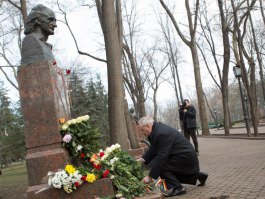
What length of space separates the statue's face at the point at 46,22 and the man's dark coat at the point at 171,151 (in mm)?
2939

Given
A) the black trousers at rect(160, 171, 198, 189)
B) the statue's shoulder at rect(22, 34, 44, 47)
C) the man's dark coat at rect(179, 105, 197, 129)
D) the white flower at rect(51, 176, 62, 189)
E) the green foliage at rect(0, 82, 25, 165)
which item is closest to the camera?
the white flower at rect(51, 176, 62, 189)

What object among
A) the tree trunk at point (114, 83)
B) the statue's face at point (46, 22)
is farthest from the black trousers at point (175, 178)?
the tree trunk at point (114, 83)

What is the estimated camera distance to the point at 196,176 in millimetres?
6195

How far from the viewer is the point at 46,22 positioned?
22.8 feet

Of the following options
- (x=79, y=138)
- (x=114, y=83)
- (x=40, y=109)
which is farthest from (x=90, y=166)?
(x=114, y=83)

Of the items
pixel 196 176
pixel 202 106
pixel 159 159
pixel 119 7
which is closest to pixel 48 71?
pixel 159 159

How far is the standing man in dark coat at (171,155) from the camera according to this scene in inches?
226

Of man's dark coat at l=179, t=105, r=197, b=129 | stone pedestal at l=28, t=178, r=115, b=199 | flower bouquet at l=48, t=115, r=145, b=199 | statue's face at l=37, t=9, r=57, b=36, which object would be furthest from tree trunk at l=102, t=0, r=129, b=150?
stone pedestal at l=28, t=178, r=115, b=199

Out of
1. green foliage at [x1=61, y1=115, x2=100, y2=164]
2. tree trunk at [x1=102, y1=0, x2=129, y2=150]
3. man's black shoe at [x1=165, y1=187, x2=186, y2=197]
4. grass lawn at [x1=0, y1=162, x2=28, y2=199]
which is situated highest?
tree trunk at [x1=102, y1=0, x2=129, y2=150]

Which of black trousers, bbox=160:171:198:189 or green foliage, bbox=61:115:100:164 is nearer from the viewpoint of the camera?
black trousers, bbox=160:171:198:189

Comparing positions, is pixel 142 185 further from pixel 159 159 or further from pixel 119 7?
pixel 119 7

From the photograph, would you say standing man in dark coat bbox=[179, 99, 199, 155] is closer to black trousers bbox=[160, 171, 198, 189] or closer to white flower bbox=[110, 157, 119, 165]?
black trousers bbox=[160, 171, 198, 189]

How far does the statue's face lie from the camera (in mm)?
6918

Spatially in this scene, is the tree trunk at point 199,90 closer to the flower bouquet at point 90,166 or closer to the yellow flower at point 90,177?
the flower bouquet at point 90,166
